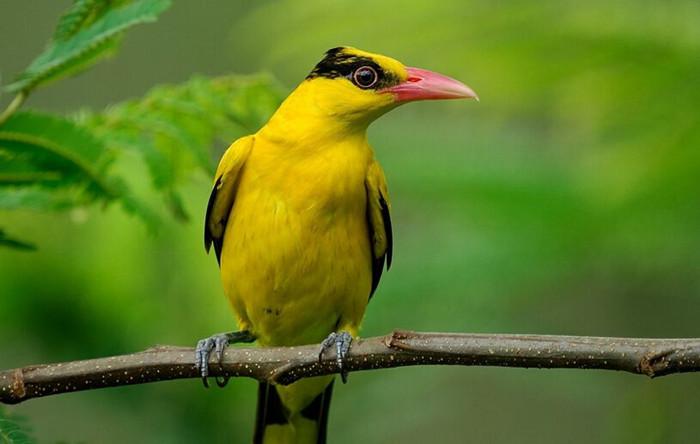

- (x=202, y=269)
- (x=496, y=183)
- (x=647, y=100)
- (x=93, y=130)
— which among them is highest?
(x=93, y=130)

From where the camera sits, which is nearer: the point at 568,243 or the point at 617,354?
the point at 617,354

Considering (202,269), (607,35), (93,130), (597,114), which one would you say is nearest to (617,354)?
(93,130)

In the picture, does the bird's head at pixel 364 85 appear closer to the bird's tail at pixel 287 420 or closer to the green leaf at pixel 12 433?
the bird's tail at pixel 287 420

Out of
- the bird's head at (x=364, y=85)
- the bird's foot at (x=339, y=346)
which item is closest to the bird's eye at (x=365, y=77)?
the bird's head at (x=364, y=85)

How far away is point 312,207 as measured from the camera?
3.15 m

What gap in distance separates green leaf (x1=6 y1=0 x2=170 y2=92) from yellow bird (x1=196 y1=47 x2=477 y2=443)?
0.97 meters

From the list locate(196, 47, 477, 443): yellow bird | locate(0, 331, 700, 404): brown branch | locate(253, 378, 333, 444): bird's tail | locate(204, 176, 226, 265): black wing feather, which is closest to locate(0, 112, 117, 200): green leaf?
locate(0, 331, 700, 404): brown branch

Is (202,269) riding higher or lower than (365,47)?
lower

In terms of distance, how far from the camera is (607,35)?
127 inches

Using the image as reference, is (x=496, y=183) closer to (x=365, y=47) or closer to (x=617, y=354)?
(x=365, y=47)

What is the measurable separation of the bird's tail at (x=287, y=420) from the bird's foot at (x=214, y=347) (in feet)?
0.49

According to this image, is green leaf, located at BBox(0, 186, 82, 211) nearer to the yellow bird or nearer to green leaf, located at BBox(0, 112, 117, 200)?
green leaf, located at BBox(0, 112, 117, 200)

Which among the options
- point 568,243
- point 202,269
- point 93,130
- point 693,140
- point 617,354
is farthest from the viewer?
point 202,269

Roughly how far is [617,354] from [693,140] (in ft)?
4.08
